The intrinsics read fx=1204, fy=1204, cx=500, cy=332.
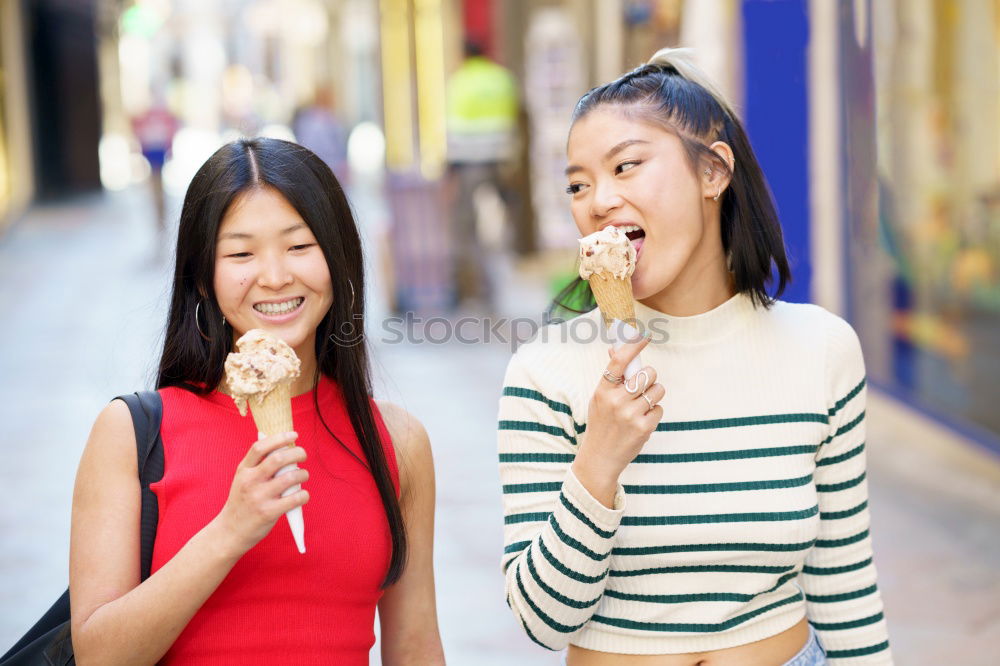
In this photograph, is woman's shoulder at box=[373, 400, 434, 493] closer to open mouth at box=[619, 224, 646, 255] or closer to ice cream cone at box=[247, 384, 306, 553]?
ice cream cone at box=[247, 384, 306, 553]

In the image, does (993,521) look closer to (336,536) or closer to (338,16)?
(336,536)

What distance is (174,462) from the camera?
1.95 metres

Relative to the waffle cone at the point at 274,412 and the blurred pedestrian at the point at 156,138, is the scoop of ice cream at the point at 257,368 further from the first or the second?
the blurred pedestrian at the point at 156,138

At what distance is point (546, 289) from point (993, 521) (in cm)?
749

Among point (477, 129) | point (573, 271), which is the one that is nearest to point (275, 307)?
point (573, 271)

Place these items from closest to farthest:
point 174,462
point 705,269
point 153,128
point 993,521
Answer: point 174,462, point 705,269, point 993,521, point 153,128

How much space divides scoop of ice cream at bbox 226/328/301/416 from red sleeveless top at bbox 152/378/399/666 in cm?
15

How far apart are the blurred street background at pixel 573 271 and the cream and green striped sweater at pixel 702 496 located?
47 centimetres

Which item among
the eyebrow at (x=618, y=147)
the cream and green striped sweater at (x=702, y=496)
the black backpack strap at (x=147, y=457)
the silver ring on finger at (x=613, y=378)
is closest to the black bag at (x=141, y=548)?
the black backpack strap at (x=147, y=457)

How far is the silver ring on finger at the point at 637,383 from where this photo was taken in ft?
6.02

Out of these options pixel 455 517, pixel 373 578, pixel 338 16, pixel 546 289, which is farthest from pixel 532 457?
pixel 338 16

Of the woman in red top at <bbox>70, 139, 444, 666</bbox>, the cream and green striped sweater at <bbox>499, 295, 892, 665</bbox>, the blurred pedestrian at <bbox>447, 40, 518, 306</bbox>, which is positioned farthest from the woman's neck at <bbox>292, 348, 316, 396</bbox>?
the blurred pedestrian at <bbox>447, 40, 518, 306</bbox>

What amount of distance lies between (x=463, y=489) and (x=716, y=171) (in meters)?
4.03

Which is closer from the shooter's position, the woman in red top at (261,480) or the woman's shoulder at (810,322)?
the woman in red top at (261,480)
